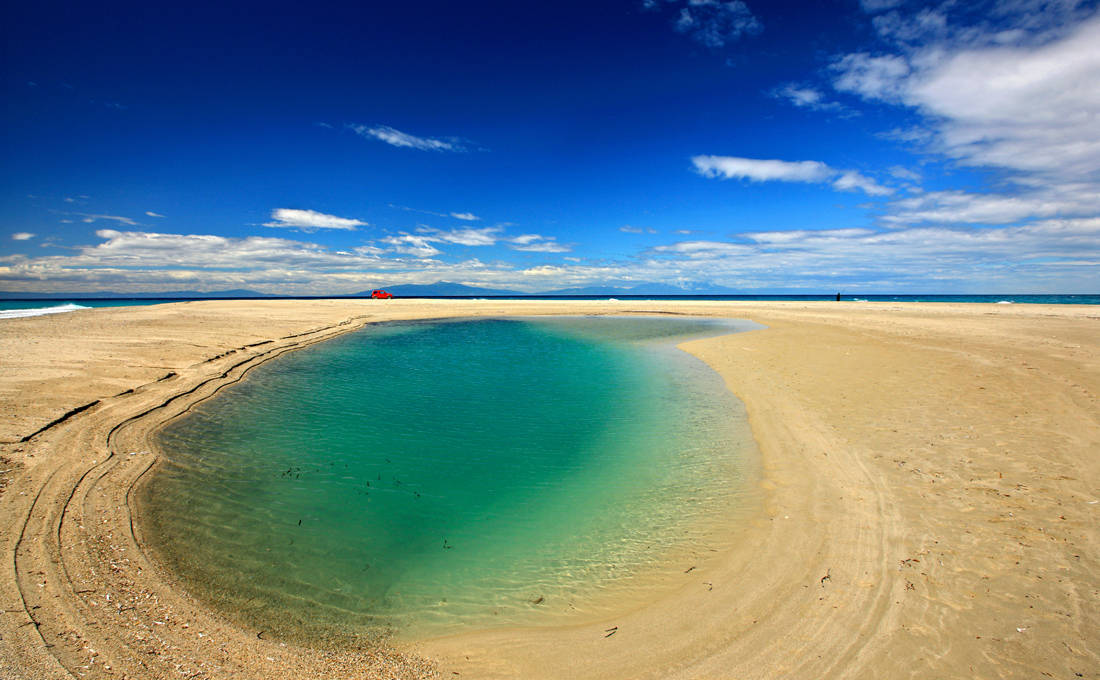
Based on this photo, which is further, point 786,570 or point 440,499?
point 440,499

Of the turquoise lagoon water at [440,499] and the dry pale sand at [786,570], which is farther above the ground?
the dry pale sand at [786,570]

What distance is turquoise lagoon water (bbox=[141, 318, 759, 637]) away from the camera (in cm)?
530

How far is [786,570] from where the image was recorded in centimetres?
568

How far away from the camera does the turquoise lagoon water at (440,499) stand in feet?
17.4

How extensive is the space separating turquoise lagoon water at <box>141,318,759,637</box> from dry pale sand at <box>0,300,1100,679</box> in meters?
0.43

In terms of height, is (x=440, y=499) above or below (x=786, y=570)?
below

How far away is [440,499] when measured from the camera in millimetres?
7676

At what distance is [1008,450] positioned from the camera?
8.76m

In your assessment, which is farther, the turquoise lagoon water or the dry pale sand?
the turquoise lagoon water

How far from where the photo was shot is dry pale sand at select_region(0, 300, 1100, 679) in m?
4.19

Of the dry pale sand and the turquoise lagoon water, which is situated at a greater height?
the dry pale sand

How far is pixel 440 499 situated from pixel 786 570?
522 cm

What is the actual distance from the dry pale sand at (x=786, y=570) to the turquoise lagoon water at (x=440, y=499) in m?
0.43

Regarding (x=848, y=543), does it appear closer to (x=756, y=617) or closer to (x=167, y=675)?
(x=756, y=617)
